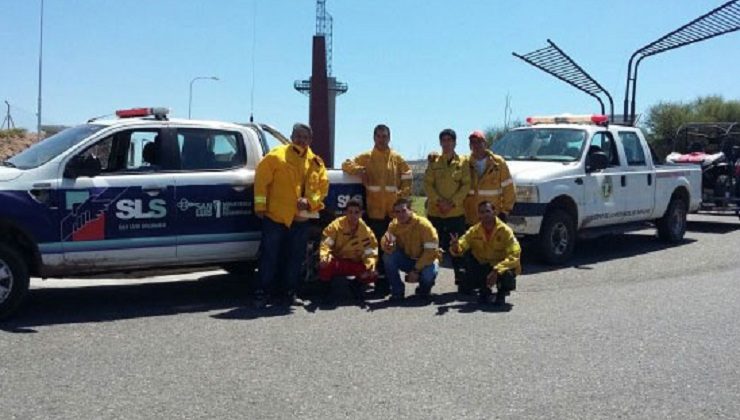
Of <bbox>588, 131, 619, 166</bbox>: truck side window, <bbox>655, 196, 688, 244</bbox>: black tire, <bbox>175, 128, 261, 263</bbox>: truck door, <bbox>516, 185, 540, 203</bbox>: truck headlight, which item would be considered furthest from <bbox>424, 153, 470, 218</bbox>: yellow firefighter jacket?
<bbox>655, 196, 688, 244</bbox>: black tire

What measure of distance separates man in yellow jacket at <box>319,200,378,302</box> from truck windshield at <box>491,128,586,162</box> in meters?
4.29

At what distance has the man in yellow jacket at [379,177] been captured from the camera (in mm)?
9094

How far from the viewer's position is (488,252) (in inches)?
348

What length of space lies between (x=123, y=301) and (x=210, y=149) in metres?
1.84

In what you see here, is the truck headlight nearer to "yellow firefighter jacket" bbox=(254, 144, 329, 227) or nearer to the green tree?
"yellow firefighter jacket" bbox=(254, 144, 329, 227)

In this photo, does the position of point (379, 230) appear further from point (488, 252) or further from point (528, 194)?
point (528, 194)

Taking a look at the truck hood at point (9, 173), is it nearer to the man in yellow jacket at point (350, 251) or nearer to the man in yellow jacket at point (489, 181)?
the man in yellow jacket at point (350, 251)

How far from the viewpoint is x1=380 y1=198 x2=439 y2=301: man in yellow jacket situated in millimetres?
8727

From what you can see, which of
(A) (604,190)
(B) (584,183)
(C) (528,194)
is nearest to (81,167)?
(C) (528,194)

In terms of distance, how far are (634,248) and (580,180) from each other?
2.61 m

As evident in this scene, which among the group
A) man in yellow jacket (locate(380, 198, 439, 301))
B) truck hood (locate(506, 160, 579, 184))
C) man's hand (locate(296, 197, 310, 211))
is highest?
truck hood (locate(506, 160, 579, 184))

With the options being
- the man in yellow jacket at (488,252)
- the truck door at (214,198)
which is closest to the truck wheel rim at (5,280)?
the truck door at (214,198)

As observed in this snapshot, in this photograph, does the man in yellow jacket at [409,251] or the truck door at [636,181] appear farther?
the truck door at [636,181]

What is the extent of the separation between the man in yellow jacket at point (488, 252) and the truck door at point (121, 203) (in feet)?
10.4
